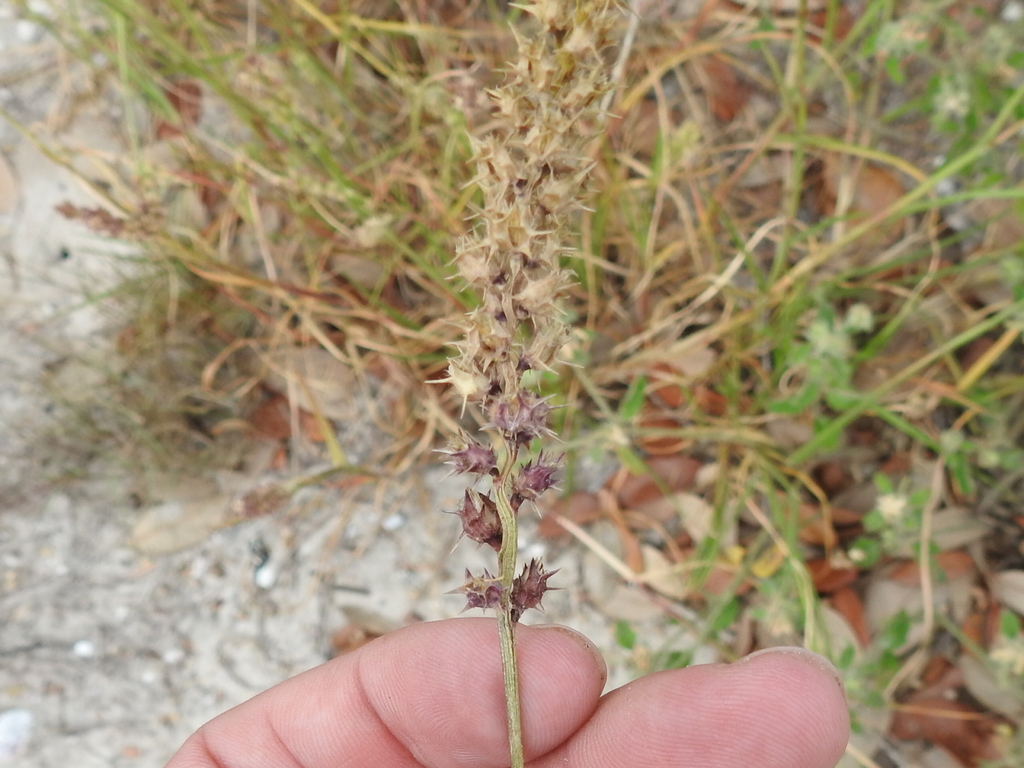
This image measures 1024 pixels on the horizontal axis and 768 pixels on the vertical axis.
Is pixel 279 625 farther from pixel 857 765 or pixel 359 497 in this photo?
pixel 857 765

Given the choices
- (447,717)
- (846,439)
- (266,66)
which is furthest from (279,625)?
(846,439)

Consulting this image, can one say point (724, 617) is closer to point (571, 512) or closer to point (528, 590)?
point (571, 512)

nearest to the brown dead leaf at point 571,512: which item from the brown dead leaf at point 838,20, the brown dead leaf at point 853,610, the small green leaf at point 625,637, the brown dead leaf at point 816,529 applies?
the small green leaf at point 625,637

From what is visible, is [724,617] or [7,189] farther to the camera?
[7,189]

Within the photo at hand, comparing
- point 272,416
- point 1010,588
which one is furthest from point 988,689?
point 272,416

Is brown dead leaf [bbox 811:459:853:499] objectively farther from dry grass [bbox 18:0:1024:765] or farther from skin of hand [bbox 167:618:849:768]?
skin of hand [bbox 167:618:849:768]
